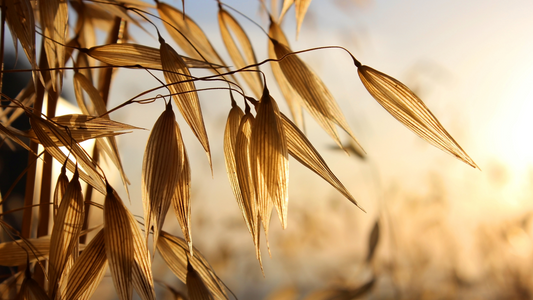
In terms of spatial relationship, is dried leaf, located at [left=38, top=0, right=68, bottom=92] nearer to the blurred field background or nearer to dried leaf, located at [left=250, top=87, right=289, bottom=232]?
dried leaf, located at [left=250, top=87, right=289, bottom=232]

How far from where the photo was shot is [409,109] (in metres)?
0.15

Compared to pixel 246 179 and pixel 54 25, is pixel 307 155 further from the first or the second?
pixel 54 25

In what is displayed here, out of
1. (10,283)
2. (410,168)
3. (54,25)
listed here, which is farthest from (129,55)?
(410,168)

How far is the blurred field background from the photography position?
2.46 ft

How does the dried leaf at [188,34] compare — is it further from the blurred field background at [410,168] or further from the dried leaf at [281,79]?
the blurred field background at [410,168]

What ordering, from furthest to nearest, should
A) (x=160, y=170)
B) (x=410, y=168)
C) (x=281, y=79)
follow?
(x=410, y=168), (x=281, y=79), (x=160, y=170)

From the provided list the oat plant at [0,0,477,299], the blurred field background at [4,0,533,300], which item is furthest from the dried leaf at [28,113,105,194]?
the blurred field background at [4,0,533,300]

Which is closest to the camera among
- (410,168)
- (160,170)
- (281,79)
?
(160,170)

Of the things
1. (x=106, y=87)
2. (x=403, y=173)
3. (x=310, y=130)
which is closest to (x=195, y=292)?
(x=106, y=87)

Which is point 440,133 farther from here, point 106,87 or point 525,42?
point 525,42

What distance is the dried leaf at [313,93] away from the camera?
19cm

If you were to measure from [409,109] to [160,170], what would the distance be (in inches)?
4.5

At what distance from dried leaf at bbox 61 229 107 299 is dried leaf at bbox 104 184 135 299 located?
0.02 metres

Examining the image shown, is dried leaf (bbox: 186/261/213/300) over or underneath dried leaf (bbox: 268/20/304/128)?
underneath
